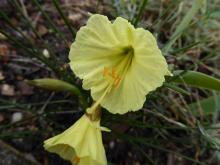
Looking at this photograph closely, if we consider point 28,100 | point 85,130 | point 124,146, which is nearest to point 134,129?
point 124,146

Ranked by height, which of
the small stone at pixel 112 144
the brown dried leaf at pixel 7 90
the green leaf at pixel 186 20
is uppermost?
the green leaf at pixel 186 20

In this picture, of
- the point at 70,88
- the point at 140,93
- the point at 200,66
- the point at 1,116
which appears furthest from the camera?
the point at 200,66

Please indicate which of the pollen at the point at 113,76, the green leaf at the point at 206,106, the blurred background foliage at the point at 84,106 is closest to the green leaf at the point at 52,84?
the blurred background foliage at the point at 84,106

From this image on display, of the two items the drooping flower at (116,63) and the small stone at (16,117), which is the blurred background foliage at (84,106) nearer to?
the small stone at (16,117)

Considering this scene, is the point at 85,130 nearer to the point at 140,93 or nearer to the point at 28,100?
the point at 140,93

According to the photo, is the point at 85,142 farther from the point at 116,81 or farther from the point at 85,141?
the point at 116,81

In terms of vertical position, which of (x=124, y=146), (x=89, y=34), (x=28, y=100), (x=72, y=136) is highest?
(x=89, y=34)
